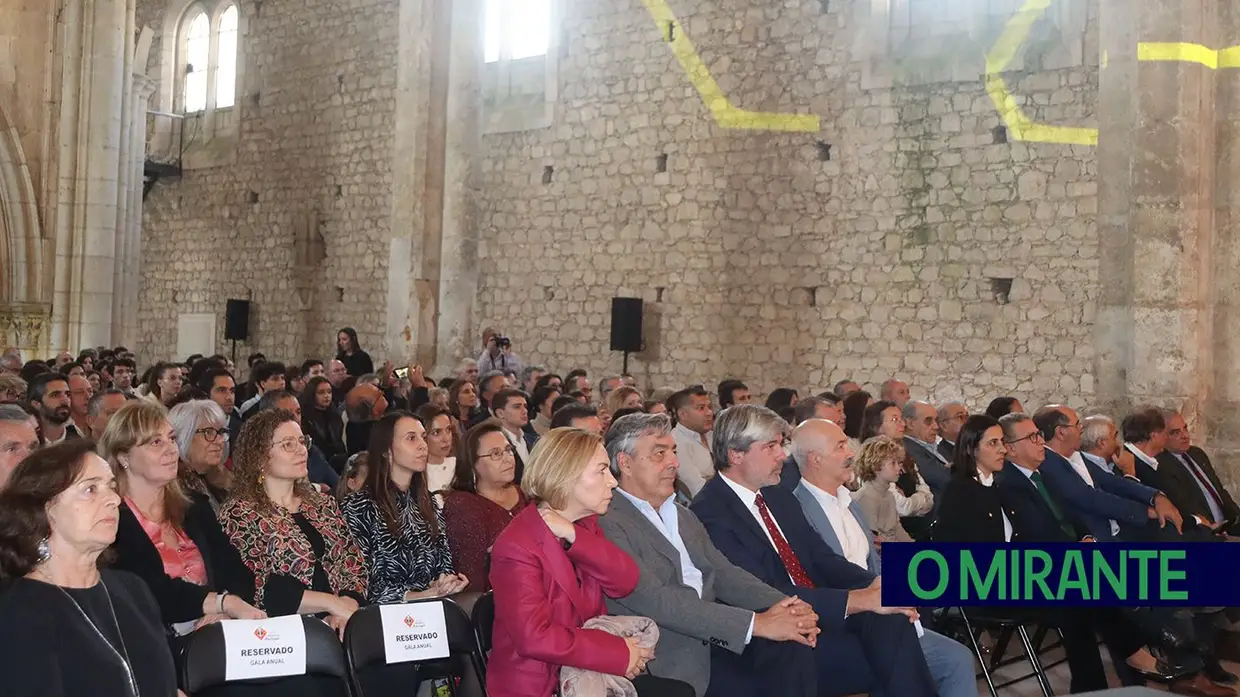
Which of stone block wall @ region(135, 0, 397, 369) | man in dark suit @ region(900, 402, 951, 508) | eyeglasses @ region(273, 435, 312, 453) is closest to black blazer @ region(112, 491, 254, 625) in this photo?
eyeglasses @ region(273, 435, 312, 453)

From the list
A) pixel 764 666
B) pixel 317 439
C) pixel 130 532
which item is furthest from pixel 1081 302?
pixel 130 532

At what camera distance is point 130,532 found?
3570 mm

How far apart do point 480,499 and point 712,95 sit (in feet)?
29.7

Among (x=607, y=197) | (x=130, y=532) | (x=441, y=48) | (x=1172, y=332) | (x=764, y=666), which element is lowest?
(x=764, y=666)

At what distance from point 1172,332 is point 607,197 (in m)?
6.65

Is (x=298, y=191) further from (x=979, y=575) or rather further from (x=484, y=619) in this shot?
(x=484, y=619)

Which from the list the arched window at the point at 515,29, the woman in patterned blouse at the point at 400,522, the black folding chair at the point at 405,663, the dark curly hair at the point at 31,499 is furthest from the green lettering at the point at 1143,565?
the arched window at the point at 515,29

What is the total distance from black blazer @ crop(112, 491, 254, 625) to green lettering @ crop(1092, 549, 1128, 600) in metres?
3.08

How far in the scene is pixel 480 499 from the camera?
4.51 meters

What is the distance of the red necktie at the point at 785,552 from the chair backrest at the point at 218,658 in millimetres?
1476

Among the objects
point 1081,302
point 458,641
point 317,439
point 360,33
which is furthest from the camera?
point 360,33

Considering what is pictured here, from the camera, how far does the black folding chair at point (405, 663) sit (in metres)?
3.26

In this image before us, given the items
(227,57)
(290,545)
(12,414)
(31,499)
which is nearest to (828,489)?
(290,545)

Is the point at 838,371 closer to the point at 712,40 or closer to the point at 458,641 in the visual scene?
the point at 712,40
